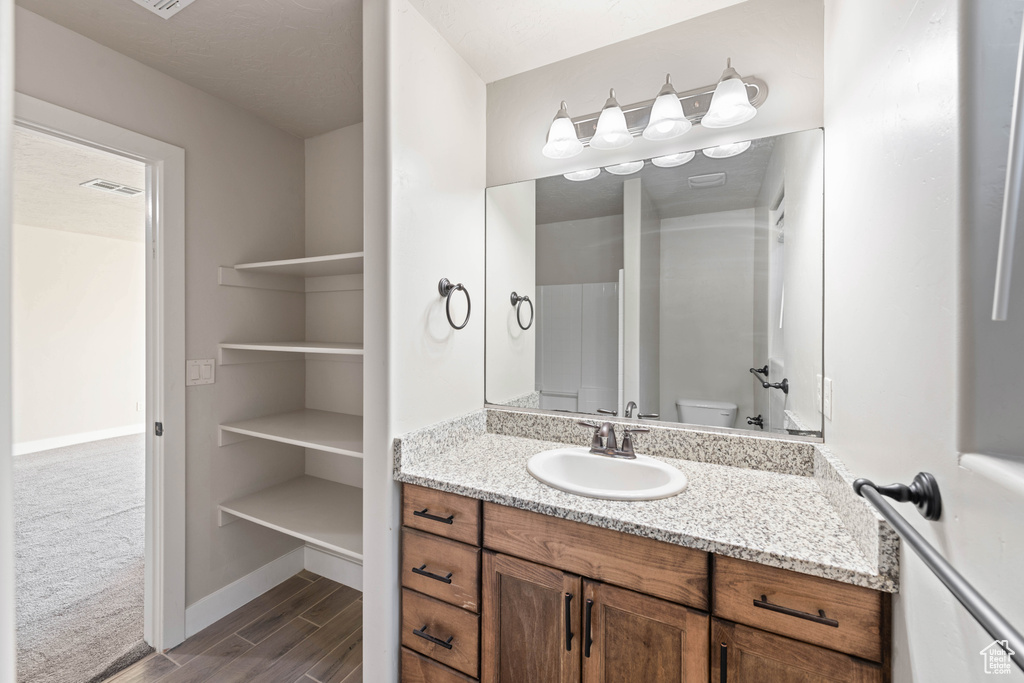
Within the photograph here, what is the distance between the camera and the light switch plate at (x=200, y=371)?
1.84m

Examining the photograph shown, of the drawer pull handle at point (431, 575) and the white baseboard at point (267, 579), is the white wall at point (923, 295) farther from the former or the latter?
the white baseboard at point (267, 579)

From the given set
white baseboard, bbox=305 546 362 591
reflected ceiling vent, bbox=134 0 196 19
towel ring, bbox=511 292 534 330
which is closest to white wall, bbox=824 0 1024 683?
towel ring, bbox=511 292 534 330

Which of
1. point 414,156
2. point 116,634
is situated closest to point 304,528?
point 116,634

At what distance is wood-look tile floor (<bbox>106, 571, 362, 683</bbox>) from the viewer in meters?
1.59

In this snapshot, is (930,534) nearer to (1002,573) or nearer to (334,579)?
(1002,573)

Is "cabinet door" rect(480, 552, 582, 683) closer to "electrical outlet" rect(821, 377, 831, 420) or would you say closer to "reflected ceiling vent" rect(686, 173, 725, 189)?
"electrical outlet" rect(821, 377, 831, 420)

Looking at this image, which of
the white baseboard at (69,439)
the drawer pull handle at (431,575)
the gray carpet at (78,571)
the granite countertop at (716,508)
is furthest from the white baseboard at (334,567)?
the white baseboard at (69,439)

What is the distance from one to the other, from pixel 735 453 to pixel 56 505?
4.53 metres

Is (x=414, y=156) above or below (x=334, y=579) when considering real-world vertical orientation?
above

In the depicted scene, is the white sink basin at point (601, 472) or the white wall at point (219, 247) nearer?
the white sink basin at point (601, 472)

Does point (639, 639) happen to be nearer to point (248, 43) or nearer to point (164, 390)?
point (164, 390)

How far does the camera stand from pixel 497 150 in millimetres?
1841

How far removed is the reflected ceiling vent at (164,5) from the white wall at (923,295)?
198cm

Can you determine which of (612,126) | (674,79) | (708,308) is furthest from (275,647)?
(674,79)
